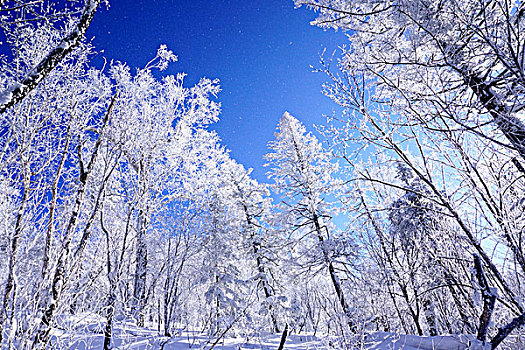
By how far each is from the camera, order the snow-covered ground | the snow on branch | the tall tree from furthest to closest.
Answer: the tall tree < the snow-covered ground < the snow on branch

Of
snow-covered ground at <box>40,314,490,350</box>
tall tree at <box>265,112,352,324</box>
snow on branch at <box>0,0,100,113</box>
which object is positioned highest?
tall tree at <box>265,112,352,324</box>

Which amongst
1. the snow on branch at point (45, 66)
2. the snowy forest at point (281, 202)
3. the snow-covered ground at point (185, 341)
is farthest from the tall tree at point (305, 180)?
the snow on branch at point (45, 66)

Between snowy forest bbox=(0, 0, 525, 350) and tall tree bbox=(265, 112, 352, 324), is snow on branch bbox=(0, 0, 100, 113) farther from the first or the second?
tall tree bbox=(265, 112, 352, 324)

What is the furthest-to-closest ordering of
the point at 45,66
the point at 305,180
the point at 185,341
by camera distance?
the point at 305,180
the point at 185,341
the point at 45,66

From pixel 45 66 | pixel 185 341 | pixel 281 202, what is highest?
pixel 281 202

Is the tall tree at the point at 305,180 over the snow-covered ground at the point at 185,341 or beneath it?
over

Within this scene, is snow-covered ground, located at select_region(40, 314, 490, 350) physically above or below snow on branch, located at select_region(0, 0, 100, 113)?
below

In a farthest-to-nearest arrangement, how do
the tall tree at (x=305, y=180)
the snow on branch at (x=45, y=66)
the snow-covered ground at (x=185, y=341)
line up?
the tall tree at (x=305, y=180)
the snow-covered ground at (x=185, y=341)
the snow on branch at (x=45, y=66)

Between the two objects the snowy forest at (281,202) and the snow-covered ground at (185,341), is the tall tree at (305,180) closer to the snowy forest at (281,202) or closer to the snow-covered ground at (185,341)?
the snowy forest at (281,202)

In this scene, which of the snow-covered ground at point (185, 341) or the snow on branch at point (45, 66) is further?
the snow-covered ground at point (185, 341)

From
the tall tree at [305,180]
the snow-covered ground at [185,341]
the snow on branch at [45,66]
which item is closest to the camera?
the snow on branch at [45,66]

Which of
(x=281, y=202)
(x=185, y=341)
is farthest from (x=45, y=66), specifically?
(x=281, y=202)

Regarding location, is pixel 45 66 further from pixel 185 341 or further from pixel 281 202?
pixel 281 202

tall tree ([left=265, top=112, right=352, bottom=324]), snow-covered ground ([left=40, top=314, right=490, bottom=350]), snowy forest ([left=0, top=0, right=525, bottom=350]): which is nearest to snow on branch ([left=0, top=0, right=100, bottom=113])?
snowy forest ([left=0, top=0, right=525, bottom=350])
